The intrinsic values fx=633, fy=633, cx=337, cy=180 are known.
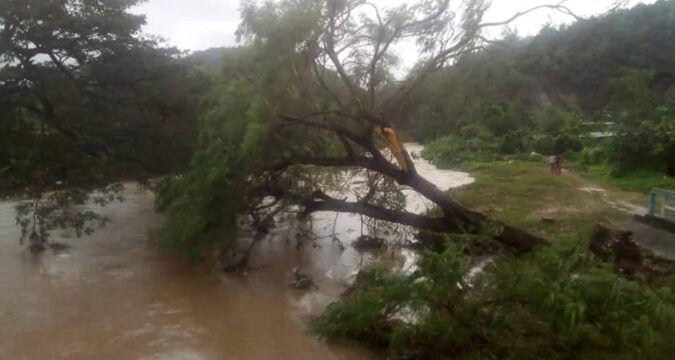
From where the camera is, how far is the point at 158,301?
11.8 m

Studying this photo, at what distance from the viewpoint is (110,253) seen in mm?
15633

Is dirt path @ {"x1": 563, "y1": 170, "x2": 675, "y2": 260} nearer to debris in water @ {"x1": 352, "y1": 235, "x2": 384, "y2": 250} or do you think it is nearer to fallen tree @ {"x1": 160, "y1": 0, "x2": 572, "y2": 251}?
fallen tree @ {"x1": 160, "y1": 0, "x2": 572, "y2": 251}

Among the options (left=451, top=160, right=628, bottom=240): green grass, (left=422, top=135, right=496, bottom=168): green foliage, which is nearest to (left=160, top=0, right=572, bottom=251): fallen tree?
(left=451, top=160, right=628, bottom=240): green grass

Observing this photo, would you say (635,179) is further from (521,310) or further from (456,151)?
(521,310)

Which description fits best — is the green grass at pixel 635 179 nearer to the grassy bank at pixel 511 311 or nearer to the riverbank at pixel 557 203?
the riverbank at pixel 557 203

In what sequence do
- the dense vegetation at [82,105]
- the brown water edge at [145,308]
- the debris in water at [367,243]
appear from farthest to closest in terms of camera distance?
1. the debris in water at [367,243]
2. the dense vegetation at [82,105]
3. the brown water edge at [145,308]

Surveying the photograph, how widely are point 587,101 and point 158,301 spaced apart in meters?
33.6

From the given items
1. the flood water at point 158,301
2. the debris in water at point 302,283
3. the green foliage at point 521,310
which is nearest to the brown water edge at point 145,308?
the flood water at point 158,301

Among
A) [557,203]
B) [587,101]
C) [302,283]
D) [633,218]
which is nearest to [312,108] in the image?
[302,283]

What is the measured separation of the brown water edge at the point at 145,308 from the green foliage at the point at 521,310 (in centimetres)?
104

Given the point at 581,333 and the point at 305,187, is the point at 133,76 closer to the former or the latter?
the point at 305,187

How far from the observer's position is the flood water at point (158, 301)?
9.57 meters

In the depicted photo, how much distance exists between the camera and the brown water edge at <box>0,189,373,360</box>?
952cm

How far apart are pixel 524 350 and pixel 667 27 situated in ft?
113
